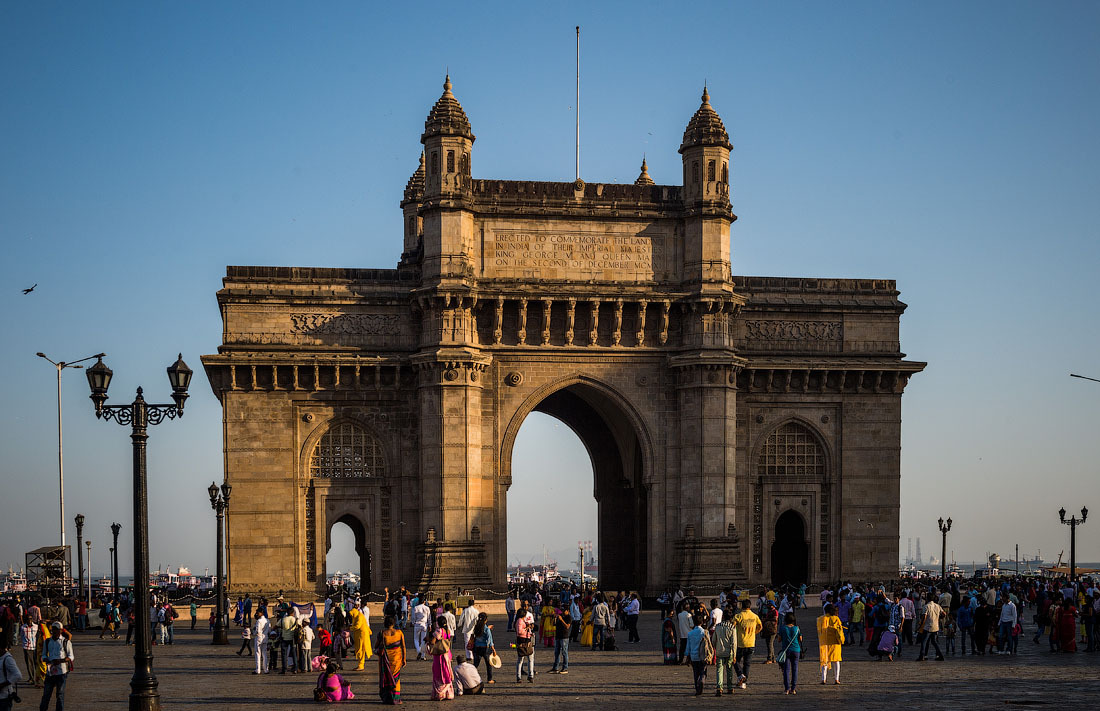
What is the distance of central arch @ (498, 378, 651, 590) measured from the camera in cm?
5331

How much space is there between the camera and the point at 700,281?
4844 centimetres

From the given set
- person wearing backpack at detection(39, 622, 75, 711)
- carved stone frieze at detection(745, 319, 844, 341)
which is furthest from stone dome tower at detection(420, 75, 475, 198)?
person wearing backpack at detection(39, 622, 75, 711)

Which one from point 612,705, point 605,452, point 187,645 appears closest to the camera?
point 612,705

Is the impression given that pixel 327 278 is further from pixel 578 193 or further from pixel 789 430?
pixel 789 430

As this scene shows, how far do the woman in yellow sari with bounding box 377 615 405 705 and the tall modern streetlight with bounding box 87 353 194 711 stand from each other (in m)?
3.77

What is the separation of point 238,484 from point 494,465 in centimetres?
871

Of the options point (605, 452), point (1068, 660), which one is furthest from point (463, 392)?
point (1068, 660)

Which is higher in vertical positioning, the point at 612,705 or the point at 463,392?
the point at 463,392

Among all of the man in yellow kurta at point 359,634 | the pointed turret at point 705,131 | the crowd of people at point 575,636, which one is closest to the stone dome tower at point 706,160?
the pointed turret at point 705,131

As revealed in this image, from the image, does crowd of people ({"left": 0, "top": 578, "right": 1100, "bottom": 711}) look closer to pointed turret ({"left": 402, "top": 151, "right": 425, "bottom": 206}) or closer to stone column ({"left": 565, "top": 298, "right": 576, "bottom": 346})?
stone column ({"left": 565, "top": 298, "right": 576, "bottom": 346})

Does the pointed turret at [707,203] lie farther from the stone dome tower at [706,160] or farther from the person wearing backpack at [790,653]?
the person wearing backpack at [790,653]

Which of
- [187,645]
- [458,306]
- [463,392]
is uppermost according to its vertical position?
[458,306]

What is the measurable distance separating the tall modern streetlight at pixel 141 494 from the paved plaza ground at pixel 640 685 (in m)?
2.42

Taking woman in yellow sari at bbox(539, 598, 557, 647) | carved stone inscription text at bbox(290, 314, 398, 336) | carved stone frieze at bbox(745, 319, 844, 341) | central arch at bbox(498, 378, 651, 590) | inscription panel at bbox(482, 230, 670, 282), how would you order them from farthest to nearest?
central arch at bbox(498, 378, 651, 590) → carved stone frieze at bbox(745, 319, 844, 341) → inscription panel at bbox(482, 230, 670, 282) → carved stone inscription text at bbox(290, 314, 398, 336) → woman in yellow sari at bbox(539, 598, 557, 647)
